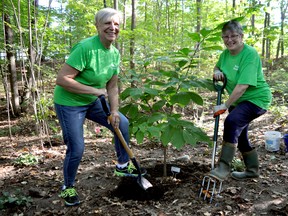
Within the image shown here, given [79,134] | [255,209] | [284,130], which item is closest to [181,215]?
[255,209]

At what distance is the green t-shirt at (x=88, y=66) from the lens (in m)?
2.42

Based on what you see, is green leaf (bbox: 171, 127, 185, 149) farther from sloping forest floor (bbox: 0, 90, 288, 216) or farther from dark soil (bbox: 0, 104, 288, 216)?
dark soil (bbox: 0, 104, 288, 216)

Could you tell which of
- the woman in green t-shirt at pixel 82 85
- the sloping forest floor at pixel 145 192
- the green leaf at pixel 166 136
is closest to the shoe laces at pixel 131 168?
the sloping forest floor at pixel 145 192

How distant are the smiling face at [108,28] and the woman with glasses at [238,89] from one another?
46.5 inches

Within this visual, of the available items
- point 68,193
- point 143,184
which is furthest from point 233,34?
point 68,193

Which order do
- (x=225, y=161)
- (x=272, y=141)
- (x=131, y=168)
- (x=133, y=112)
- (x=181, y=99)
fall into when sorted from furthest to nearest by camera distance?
(x=272, y=141), (x=131, y=168), (x=133, y=112), (x=225, y=161), (x=181, y=99)

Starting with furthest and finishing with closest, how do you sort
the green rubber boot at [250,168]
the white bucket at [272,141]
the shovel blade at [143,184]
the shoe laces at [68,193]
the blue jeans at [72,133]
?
the white bucket at [272,141] < the green rubber boot at [250,168] < the shovel blade at [143,184] < the shoe laces at [68,193] < the blue jeans at [72,133]

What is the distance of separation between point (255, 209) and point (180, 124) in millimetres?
1143

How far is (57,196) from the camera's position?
299 cm

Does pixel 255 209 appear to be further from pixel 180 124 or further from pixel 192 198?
pixel 180 124

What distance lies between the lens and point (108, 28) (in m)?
2.51

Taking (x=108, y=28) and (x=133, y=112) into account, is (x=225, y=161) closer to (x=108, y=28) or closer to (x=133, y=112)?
(x=133, y=112)

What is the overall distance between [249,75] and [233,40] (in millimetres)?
426

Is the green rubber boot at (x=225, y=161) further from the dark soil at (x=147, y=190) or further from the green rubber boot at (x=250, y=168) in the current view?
the green rubber boot at (x=250, y=168)
